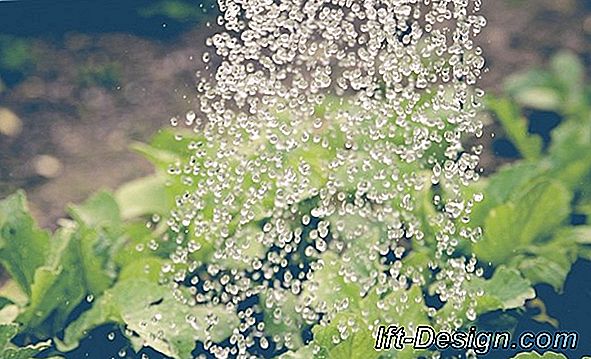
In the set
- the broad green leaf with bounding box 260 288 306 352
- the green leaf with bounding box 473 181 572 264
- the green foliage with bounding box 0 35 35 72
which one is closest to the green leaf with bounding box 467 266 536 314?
the green leaf with bounding box 473 181 572 264

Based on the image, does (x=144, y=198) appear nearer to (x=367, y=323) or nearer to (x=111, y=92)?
(x=367, y=323)

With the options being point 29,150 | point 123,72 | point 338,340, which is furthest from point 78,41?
point 338,340

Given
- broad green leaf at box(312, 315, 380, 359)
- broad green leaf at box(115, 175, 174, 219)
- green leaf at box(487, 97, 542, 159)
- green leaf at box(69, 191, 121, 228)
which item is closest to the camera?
broad green leaf at box(312, 315, 380, 359)

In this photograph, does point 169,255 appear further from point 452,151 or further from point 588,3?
point 588,3

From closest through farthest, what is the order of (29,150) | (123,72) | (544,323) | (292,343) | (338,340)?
1. (338,340)
2. (292,343)
3. (544,323)
4. (29,150)
5. (123,72)

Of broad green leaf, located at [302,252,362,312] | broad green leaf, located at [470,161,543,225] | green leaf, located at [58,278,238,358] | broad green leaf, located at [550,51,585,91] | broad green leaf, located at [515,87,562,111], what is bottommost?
green leaf, located at [58,278,238,358]

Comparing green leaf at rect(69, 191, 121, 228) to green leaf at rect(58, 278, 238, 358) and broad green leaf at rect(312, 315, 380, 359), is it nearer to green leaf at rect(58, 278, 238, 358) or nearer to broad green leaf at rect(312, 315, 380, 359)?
green leaf at rect(58, 278, 238, 358)

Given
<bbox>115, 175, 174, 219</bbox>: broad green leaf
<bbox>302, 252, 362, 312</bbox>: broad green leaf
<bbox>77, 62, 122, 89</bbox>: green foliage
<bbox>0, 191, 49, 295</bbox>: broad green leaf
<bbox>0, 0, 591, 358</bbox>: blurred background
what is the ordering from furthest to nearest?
<bbox>77, 62, 122, 89</bbox>: green foliage → <bbox>0, 0, 591, 358</bbox>: blurred background → <bbox>115, 175, 174, 219</bbox>: broad green leaf → <bbox>0, 191, 49, 295</bbox>: broad green leaf → <bbox>302, 252, 362, 312</bbox>: broad green leaf
